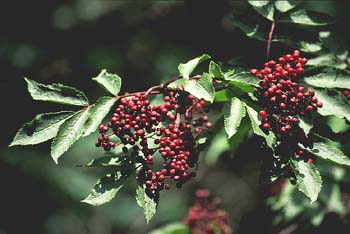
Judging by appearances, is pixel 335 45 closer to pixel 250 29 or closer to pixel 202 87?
pixel 250 29

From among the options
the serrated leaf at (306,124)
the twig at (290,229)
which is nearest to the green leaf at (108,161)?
the serrated leaf at (306,124)

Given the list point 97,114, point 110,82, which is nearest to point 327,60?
A: point 110,82

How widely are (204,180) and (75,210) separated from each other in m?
1.53

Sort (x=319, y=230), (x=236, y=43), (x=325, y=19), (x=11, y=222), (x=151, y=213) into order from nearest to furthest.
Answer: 1. (x=151, y=213)
2. (x=325, y=19)
3. (x=319, y=230)
4. (x=236, y=43)
5. (x=11, y=222)

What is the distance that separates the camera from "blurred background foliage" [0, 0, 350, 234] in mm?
3566

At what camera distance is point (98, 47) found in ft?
17.3

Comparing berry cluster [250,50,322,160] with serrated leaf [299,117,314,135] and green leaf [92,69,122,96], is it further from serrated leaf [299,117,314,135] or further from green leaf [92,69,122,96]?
green leaf [92,69,122,96]

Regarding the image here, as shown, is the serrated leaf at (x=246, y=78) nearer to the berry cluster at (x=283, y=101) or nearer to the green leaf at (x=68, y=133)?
the berry cluster at (x=283, y=101)

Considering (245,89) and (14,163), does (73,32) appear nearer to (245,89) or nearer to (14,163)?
(14,163)

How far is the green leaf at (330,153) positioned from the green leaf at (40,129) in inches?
42.8

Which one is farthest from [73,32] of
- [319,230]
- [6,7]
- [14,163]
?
[319,230]

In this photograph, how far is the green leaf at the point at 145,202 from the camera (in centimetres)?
195

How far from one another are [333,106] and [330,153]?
0.21m

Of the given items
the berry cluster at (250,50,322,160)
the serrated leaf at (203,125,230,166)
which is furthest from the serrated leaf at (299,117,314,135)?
the serrated leaf at (203,125,230,166)
